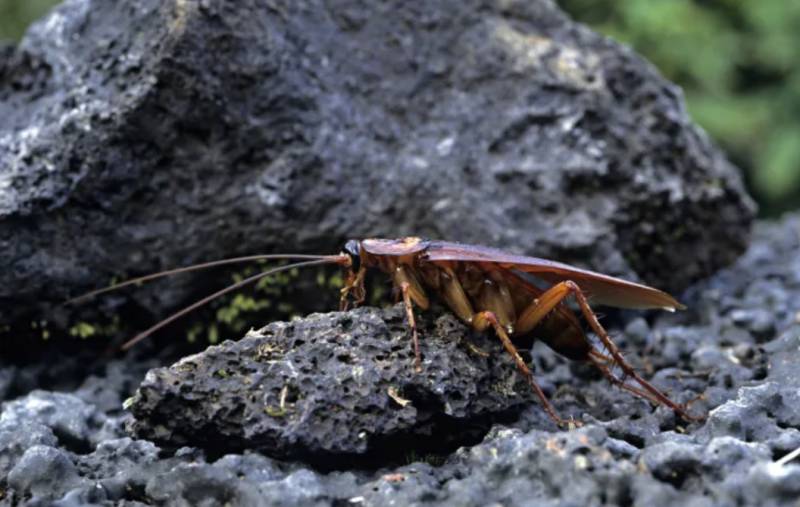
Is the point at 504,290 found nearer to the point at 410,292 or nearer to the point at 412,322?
the point at 410,292

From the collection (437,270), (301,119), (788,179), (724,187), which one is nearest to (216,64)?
(301,119)

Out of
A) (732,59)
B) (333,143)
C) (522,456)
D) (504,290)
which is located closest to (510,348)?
(504,290)

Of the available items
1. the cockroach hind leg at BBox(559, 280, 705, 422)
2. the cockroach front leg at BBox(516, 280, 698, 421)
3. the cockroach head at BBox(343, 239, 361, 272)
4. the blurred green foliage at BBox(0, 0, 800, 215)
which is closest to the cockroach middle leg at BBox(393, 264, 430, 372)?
the cockroach head at BBox(343, 239, 361, 272)

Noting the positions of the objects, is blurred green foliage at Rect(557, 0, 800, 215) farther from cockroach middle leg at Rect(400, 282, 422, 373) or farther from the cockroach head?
cockroach middle leg at Rect(400, 282, 422, 373)

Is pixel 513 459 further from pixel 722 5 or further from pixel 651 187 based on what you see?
pixel 722 5

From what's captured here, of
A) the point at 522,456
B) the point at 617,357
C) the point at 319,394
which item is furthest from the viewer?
the point at 617,357

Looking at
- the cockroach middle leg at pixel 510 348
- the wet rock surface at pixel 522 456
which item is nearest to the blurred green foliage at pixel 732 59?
the wet rock surface at pixel 522 456

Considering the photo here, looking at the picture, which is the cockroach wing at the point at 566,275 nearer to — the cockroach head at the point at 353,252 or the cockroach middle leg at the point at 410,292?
the cockroach middle leg at the point at 410,292
